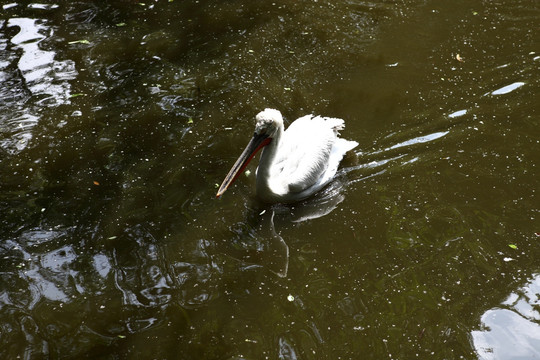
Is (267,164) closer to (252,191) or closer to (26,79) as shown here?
(252,191)

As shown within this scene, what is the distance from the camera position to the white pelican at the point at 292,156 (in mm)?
4570

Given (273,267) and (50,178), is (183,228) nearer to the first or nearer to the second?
(273,267)

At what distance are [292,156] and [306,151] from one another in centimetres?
14

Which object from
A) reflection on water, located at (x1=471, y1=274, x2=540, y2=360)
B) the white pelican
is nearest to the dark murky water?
reflection on water, located at (x1=471, y1=274, x2=540, y2=360)

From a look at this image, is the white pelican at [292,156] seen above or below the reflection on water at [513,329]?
above

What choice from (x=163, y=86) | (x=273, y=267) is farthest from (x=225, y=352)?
(x=163, y=86)

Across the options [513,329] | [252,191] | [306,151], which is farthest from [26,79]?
[513,329]

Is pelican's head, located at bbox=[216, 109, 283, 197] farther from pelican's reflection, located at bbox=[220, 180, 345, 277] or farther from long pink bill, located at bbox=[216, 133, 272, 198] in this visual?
pelican's reflection, located at bbox=[220, 180, 345, 277]

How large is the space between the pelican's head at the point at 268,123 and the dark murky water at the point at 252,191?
62 cm

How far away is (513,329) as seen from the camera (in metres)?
3.67

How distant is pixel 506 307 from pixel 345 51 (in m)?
3.74

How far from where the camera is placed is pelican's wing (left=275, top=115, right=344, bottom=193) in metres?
4.68

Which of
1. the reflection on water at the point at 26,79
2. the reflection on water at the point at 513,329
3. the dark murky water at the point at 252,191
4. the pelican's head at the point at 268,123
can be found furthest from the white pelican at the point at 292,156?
the reflection on water at the point at 26,79

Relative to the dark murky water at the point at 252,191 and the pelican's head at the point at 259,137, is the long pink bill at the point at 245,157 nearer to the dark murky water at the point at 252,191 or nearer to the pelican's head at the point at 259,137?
the pelican's head at the point at 259,137
